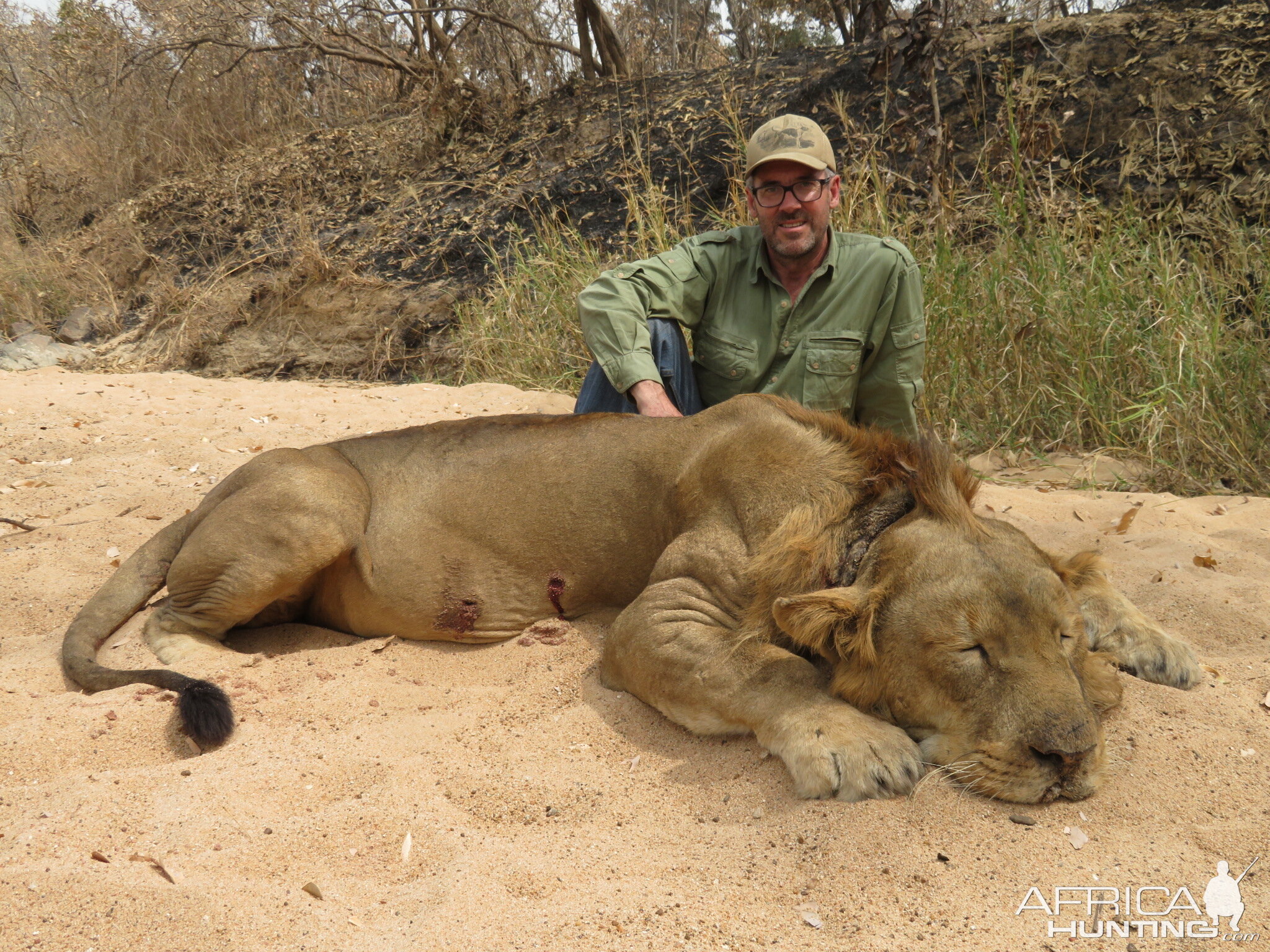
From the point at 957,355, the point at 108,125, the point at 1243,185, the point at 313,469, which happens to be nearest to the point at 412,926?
the point at 313,469

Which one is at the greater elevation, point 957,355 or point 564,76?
point 564,76

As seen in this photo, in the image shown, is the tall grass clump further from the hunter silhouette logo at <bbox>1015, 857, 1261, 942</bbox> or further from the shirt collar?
the hunter silhouette logo at <bbox>1015, 857, 1261, 942</bbox>

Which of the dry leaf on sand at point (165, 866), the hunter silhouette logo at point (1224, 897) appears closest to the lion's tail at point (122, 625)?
the dry leaf on sand at point (165, 866)

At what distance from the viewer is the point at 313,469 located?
4.02 metres

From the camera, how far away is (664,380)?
15.6 ft

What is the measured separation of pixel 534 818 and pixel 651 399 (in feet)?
6.66

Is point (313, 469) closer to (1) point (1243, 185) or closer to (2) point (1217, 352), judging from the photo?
(2) point (1217, 352)

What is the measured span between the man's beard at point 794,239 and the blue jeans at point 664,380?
0.59 meters

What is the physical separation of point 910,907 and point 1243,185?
24.2 ft

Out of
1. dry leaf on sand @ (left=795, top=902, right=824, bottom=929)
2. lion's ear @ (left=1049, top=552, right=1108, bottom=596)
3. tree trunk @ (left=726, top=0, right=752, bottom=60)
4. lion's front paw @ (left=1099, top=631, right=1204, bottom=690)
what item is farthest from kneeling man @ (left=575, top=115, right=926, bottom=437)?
tree trunk @ (left=726, top=0, right=752, bottom=60)

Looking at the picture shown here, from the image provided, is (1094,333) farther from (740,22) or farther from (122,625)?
(740,22)

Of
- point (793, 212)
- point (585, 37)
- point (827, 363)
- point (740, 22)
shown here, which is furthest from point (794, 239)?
point (740, 22)

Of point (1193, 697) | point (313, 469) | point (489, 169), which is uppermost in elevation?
point (489, 169)

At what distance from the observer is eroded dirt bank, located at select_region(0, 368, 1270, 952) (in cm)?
216
